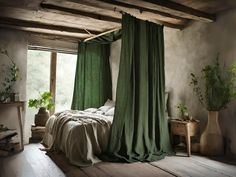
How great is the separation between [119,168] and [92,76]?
322 centimetres

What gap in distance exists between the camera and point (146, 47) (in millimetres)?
4336

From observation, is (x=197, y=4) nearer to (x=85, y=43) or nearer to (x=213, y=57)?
(x=213, y=57)

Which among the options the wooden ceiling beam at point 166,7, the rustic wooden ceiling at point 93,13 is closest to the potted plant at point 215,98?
the wooden ceiling beam at point 166,7

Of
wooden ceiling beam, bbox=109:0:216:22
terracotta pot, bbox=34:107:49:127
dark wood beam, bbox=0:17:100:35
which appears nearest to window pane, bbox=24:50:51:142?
terracotta pot, bbox=34:107:49:127

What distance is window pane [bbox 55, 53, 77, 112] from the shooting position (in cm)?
648

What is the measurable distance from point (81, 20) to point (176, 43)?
1.97 m

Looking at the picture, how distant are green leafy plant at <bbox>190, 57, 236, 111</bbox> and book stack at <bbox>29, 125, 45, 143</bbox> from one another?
3.49 meters

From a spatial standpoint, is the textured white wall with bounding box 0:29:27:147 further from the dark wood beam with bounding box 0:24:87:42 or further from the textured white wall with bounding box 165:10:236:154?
the textured white wall with bounding box 165:10:236:154

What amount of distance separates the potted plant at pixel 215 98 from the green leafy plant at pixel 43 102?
3.42 metres

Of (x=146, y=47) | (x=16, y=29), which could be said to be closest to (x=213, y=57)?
(x=146, y=47)

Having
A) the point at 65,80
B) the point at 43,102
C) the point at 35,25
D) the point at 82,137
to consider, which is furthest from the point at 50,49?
the point at 82,137

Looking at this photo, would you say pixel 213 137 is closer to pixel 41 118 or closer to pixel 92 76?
pixel 92 76

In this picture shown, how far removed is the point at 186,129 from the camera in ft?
14.0

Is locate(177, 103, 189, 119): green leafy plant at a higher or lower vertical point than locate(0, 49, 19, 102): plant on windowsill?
lower
